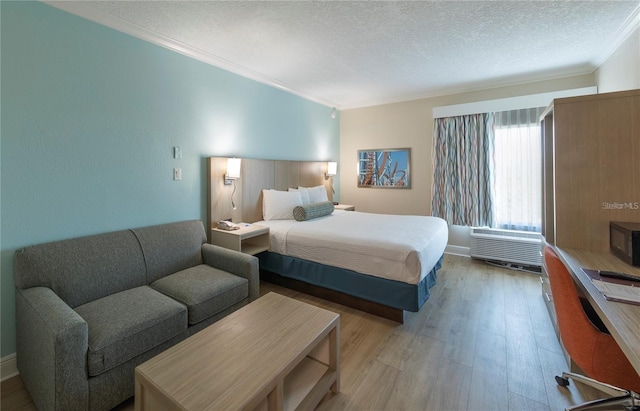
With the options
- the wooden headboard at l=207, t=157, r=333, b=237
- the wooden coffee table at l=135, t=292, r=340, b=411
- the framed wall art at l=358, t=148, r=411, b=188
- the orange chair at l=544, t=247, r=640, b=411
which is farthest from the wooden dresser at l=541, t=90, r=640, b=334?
the wooden headboard at l=207, t=157, r=333, b=237

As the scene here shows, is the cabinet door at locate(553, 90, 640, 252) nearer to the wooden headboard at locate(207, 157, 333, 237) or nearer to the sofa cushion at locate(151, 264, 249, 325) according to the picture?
the sofa cushion at locate(151, 264, 249, 325)

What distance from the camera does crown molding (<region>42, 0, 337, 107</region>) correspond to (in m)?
2.10

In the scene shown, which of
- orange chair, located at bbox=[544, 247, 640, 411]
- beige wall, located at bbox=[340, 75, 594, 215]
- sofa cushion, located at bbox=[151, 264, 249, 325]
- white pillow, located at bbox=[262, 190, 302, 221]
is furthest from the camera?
beige wall, located at bbox=[340, 75, 594, 215]

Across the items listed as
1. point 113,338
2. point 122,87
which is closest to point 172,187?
point 122,87

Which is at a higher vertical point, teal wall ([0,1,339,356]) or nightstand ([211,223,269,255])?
teal wall ([0,1,339,356])

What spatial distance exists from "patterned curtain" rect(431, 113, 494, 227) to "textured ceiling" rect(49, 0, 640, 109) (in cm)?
70

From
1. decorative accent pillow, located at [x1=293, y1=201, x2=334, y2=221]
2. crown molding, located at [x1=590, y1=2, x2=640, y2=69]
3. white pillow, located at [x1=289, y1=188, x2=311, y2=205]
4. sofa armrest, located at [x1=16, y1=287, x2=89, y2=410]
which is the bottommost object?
sofa armrest, located at [x1=16, y1=287, x2=89, y2=410]

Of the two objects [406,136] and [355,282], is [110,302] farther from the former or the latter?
[406,136]

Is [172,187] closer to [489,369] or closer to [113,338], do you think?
[113,338]

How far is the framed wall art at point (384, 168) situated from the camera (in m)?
4.83

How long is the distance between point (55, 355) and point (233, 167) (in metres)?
2.23

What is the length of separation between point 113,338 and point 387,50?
3.41 m

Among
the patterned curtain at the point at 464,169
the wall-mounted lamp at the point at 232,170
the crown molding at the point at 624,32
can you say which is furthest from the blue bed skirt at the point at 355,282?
the crown molding at the point at 624,32

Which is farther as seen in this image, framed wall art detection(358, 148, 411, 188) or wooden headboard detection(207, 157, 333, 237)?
framed wall art detection(358, 148, 411, 188)
